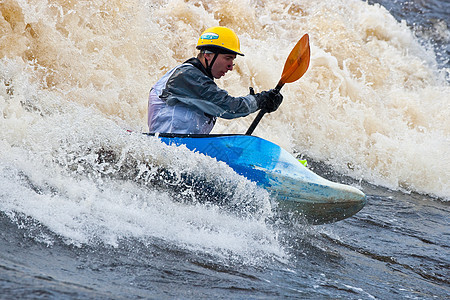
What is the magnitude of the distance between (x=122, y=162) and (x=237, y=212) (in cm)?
96

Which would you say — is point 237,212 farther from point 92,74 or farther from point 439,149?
point 439,149

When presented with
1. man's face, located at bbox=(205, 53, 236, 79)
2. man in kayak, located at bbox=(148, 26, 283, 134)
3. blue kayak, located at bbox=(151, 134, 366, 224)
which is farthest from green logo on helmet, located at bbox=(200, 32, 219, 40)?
blue kayak, located at bbox=(151, 134, 366, 224)

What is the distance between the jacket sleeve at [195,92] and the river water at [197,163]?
0.43m

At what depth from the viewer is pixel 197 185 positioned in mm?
4168

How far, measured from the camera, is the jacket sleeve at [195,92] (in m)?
4.23

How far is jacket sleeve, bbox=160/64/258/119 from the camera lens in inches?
167

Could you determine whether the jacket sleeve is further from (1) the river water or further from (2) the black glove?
(1) the river water

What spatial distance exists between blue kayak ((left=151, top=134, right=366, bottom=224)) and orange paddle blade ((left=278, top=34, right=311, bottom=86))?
0.91m

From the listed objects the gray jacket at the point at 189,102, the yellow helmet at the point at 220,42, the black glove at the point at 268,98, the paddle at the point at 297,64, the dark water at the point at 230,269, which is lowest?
the dark water at the point at 230,269

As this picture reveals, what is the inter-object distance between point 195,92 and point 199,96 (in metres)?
0.05

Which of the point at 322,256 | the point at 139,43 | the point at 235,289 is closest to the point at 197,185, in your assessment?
the point at 322,256

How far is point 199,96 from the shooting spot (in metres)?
4.26

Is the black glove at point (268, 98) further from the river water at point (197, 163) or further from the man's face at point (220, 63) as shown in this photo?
the river water at point (197, 163)

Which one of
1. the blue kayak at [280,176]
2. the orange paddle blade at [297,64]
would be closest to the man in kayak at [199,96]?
the blue kayak at [280,176]
